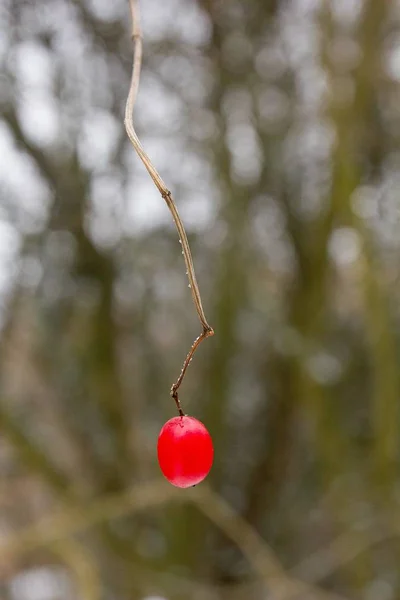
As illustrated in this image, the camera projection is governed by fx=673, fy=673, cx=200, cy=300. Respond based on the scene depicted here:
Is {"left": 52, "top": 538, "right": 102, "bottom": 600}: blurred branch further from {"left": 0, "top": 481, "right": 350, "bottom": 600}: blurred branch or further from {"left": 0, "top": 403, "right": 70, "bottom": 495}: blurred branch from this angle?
{"left": 0, "top": 403, "right": 70, "bottom": 495}: blurred branch

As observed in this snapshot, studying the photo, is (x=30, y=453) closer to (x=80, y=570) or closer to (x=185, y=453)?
(x=80, y=570)

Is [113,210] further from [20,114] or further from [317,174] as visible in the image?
[317,174]

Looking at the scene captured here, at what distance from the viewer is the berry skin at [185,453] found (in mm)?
548

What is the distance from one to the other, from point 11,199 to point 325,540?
1.82 meters

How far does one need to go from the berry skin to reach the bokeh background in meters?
1.08

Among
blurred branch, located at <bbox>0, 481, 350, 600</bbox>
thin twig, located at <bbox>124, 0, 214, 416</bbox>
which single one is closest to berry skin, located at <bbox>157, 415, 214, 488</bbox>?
thin twig, located at <bbox>124, 0, 214, 416</bbox>

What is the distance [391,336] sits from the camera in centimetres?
184

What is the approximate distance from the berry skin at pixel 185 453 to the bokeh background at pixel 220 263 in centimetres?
108

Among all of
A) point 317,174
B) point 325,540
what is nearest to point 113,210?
point 317,174

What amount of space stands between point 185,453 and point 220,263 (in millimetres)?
1394

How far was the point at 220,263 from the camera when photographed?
1.93 metres

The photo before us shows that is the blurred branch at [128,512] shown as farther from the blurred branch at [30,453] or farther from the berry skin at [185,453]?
the berry skin at [185,453]

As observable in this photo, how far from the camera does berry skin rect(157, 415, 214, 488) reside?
548mm

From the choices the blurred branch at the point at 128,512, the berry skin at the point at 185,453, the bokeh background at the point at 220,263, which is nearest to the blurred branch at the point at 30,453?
the bokeh background at the point at 220,263
